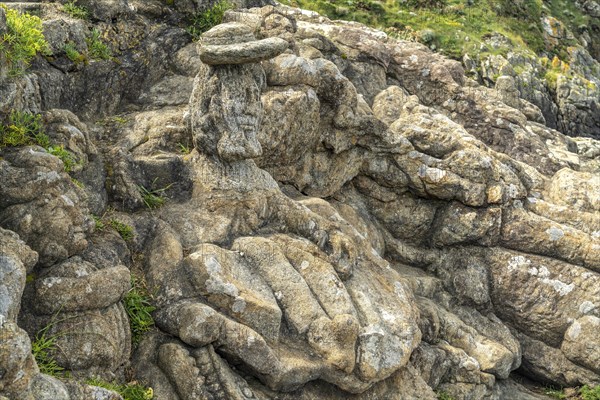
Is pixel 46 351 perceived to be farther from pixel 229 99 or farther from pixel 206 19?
pixel 206 19

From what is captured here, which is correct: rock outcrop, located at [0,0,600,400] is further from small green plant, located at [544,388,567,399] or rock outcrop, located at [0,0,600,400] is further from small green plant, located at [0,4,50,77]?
small green plant, located at [0,4,50,77]

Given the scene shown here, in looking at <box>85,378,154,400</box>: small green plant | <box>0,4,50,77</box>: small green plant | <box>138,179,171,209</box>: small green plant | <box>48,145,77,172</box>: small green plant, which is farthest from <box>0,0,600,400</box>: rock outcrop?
<box>0,4,50,77</box>: small green plant

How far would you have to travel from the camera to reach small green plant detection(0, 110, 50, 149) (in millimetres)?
13844

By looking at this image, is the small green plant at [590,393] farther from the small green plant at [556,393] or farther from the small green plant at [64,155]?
the small green plant at [64,155]

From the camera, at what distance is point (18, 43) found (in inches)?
575

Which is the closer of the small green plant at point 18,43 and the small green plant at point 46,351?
the small green plant at point 46,351

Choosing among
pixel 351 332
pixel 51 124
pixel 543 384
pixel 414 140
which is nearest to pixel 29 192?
pixel 51 124

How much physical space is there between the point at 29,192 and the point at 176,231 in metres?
3.87

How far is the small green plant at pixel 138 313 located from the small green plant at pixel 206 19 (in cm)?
1038

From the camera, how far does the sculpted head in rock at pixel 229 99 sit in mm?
16438

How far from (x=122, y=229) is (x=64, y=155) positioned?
81.3 inches

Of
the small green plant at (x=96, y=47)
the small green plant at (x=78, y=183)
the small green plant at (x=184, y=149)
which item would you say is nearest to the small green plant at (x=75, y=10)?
the small green plant at (x=96, y=47)

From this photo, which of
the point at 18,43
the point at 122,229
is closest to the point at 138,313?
the point at 122,229

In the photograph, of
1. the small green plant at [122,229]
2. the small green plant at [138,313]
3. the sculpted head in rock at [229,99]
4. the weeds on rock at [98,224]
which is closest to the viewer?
the small green plant at [138,313]
